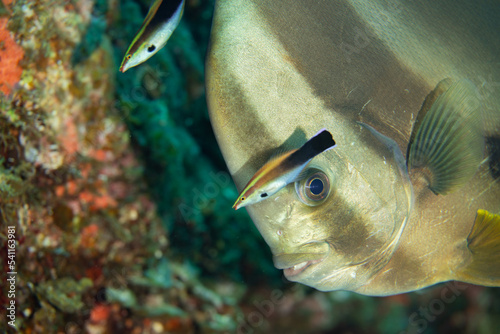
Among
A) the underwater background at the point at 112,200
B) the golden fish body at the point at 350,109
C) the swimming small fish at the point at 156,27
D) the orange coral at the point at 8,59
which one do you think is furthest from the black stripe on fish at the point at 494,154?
the orange coral at the point at 8,59

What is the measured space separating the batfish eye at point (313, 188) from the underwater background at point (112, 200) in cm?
179

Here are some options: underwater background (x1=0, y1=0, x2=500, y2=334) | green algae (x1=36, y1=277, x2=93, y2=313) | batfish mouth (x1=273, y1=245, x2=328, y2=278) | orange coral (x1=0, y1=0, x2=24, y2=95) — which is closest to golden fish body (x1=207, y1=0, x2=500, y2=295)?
batfish mouth (x1=273, y1=245, x2=328, y2=278)

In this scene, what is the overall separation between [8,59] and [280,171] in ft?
8.28

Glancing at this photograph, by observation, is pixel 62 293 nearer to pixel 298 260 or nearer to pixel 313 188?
pixel 298 260

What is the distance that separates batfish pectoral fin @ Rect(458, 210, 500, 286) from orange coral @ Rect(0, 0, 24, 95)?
3432mm

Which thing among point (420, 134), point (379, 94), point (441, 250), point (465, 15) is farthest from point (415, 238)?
point (465, 15)

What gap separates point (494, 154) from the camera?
175 centimetres

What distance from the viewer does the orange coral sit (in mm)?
2361

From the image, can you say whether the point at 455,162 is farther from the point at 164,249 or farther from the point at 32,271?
the point at 32,271

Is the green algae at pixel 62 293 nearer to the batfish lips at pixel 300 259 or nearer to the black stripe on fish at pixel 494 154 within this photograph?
the batfish lips at pixel 300 259

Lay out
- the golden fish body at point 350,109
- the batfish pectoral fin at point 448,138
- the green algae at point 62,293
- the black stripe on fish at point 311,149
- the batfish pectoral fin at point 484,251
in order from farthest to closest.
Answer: the green algae at point 62,293 < the batfish pectoral fin at point 484,251 < the batfish pectoral fin at point 448,138 < the golden fish body at point 350,109 < the black stripe on fish at point 311,149

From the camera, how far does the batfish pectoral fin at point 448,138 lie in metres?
1.52

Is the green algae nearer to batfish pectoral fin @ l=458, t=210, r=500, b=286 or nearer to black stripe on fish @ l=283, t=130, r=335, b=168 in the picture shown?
black stripe on fish @ l=283, t=130, r=335, b=168

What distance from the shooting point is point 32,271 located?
7.72ft
